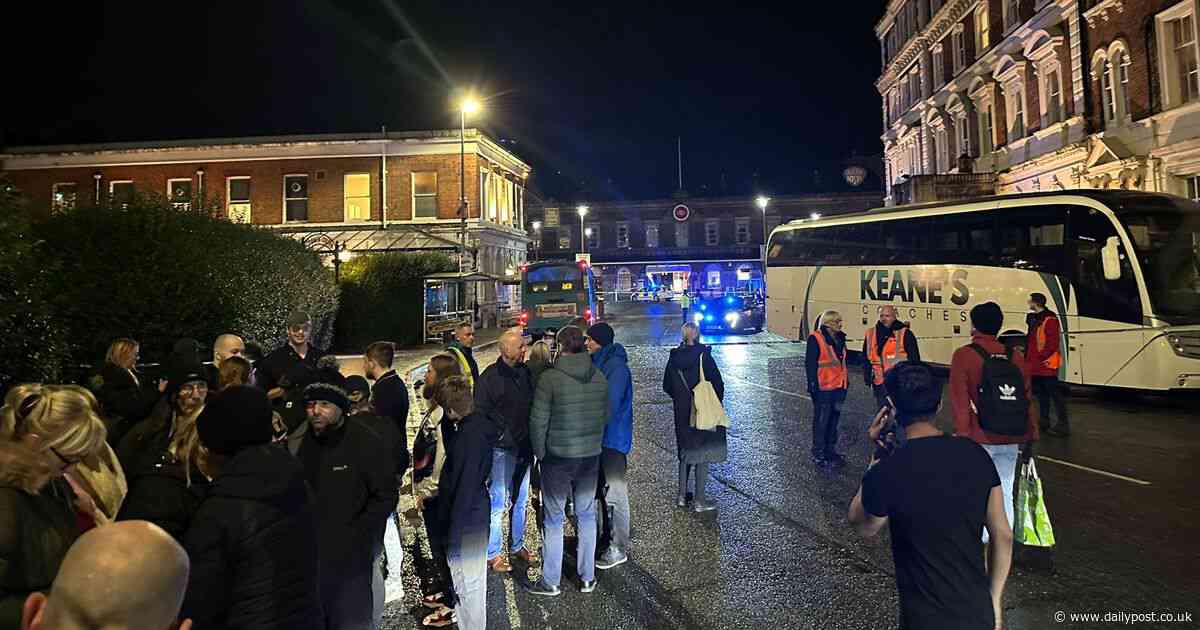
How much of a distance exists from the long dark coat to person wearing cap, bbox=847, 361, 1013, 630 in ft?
11.2

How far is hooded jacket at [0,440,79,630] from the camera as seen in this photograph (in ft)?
7.38

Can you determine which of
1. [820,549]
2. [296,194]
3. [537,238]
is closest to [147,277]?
[820,549]

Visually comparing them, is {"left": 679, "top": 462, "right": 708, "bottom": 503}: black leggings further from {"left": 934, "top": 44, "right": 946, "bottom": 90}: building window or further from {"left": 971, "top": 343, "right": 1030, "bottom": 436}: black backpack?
{"left": 934, "top": 44, "right": 946, "bottom": 90}: building window

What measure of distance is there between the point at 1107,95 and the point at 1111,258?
12849mm

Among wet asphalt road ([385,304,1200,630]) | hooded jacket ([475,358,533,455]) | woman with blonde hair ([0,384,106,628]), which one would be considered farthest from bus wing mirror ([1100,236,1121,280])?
woman with blonde hair ([0,384,106,628])

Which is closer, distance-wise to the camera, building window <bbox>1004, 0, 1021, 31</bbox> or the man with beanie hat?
the man with beanie hat

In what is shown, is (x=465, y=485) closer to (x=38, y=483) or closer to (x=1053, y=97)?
(x=38, y=483)

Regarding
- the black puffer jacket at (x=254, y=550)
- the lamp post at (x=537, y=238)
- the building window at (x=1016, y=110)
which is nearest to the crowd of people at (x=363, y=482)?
the black puffer jacket at (x=254, y=550)

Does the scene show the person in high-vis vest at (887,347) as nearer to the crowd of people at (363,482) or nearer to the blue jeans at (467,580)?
the crowd of people at (363,482)

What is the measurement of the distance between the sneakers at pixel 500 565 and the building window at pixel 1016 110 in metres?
28.4

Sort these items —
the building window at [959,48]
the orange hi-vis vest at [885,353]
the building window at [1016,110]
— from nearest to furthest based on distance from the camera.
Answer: the orange hi-vis vest at [885,353] → the building window at [1016,110] → the building window at [959,48]

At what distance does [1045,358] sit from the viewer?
9.17 m

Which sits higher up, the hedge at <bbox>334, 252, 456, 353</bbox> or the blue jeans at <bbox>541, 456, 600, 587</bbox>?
the hedge at <bbox>334, 252, 456, 353</bbox>

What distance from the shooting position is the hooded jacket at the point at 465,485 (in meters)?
4.04
